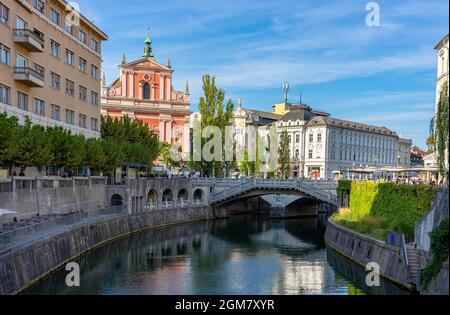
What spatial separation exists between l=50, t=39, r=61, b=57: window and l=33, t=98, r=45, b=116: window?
5833mm

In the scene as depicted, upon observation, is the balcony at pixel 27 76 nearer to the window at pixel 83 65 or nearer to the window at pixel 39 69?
the window at pixel 39 69

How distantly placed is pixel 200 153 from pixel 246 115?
177 feet

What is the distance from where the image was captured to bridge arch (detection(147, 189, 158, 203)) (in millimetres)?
73238

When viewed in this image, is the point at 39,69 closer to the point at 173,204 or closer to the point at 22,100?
the point at 22,100

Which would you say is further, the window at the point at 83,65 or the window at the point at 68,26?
the window at the point at 83,65

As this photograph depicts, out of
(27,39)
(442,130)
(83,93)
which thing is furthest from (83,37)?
(442,130)

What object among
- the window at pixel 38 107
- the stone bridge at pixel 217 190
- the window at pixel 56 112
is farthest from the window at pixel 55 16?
the stone bridge at pixel 217 190

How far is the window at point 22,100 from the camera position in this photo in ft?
163

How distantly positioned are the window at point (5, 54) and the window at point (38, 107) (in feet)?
21.8

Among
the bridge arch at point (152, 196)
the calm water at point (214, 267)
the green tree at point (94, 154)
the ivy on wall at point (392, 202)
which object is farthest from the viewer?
the bridge arch at point (152, 196)

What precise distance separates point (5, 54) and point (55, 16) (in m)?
12.5

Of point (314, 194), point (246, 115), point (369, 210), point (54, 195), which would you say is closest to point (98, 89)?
point (54, 195)

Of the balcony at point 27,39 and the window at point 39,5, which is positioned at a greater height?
the window at point 39,5
